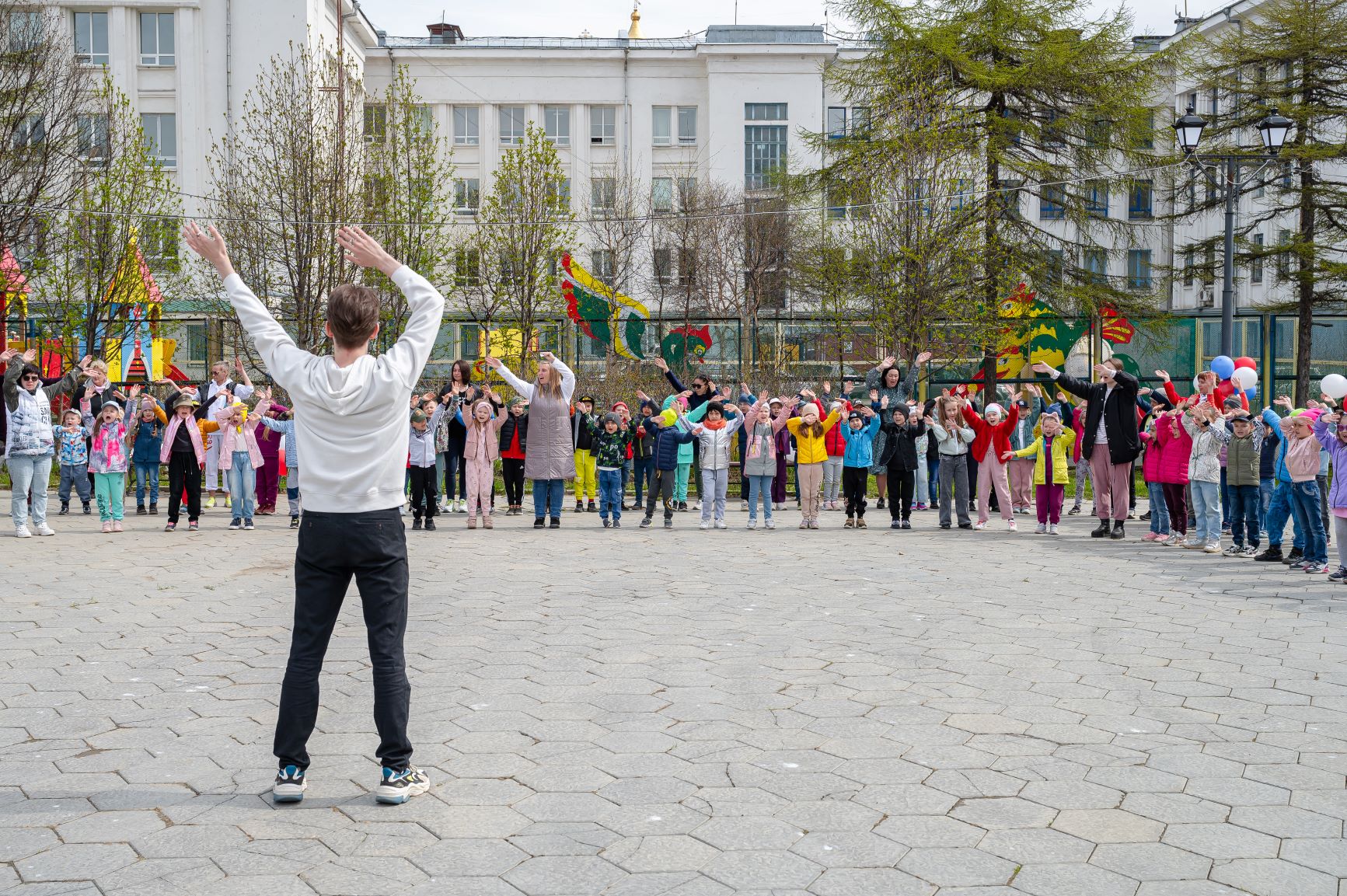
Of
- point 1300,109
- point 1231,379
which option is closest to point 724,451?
point 1231,379

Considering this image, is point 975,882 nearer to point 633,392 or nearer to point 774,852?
point 774,852

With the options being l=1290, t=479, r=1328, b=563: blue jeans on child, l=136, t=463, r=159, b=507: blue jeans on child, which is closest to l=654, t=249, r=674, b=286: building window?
l=136, t=463, r=159, b=507: blue jeans on child

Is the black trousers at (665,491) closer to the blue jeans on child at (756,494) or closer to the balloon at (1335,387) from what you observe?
the blue jeans on child at (756,494)

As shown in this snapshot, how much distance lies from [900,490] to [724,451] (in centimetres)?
236

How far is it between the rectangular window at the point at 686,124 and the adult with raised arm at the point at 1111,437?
4796cm

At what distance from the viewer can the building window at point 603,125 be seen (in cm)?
6141

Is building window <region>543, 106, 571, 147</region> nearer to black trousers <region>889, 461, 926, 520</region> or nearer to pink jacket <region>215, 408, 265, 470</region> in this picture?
pink jacket <region>215, 408, 265, 470</region>

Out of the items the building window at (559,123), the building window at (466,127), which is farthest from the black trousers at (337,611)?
the building window at (466,127)

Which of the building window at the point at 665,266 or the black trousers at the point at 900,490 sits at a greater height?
the building window at the point at 665,266

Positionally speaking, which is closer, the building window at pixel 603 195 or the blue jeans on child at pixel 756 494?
the blue jeans on child at pixel 756 494

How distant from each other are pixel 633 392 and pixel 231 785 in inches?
820

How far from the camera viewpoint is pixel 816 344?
27.2m

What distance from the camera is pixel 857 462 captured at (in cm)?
1725

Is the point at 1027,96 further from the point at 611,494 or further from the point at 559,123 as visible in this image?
the point at 559,123
